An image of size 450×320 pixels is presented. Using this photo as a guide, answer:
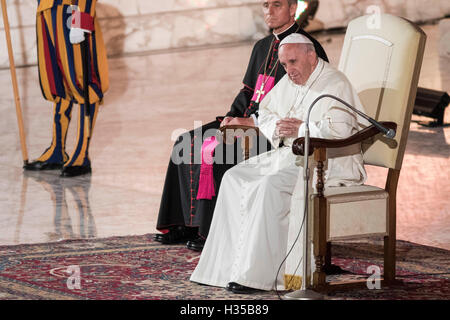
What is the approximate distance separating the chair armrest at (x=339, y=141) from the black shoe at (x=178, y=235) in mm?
1401

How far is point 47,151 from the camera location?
788 centimetres

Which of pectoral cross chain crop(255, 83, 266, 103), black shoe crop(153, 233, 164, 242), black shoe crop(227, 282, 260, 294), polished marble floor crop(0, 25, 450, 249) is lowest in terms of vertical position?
black shoe crop(227, 282, 260, 294)

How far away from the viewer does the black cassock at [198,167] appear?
5434 mm

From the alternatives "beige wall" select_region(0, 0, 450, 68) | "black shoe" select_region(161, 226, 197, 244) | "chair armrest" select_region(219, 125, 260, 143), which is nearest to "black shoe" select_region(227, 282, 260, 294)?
"chair armrest" select_region(219, 125, 260, 143)

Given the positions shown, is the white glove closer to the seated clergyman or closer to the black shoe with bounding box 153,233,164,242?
the black shoe with bounding box 153,233,164,242

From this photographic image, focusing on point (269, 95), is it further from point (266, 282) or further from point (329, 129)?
point (266, 282)

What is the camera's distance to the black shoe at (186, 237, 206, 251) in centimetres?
538

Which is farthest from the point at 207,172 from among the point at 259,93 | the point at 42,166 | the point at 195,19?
the point at 195,19

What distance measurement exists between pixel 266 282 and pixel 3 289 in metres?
1.24

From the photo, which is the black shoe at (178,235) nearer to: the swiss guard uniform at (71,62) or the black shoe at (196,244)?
the black shoe at (196,244)

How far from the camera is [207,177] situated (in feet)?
17.8

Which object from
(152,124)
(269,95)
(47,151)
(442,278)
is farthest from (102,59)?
(442,278)

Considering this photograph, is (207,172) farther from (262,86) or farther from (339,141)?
(339,141)

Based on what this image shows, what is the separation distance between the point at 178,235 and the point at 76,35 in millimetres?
2327
